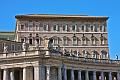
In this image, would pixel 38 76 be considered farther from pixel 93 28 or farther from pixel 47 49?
pixel 93 28

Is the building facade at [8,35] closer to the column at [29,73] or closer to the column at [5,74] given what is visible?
the column at [5,74]

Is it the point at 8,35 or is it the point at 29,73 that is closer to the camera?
the point at 29,73

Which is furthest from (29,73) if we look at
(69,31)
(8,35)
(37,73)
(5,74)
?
(8,35)

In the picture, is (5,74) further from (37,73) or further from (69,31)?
(69,31)

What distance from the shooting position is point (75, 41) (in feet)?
414

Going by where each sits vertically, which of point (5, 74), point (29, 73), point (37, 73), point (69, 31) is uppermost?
point (69, 31)

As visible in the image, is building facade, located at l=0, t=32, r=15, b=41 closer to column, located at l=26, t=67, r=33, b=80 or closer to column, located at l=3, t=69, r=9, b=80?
column, located at l=3, t=69, r=9, b=80

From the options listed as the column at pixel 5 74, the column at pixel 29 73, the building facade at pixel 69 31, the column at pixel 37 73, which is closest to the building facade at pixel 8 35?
the building facade at pixel 69 31

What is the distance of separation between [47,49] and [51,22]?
4947cm

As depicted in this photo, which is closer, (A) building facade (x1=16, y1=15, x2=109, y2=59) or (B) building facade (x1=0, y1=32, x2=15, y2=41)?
(A) building facade (x1=16, y1=15, x2=109, y2=59)

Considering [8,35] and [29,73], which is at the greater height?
[8,35]

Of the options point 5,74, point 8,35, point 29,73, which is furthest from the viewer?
point 8,35

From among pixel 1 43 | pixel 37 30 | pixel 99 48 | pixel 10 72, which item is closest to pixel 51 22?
pixel 37 30

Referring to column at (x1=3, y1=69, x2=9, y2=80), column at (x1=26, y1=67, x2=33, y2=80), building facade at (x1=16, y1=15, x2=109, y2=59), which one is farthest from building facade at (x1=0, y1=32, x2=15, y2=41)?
column at (x1=26, y1=67, x2=33, y2=80)
